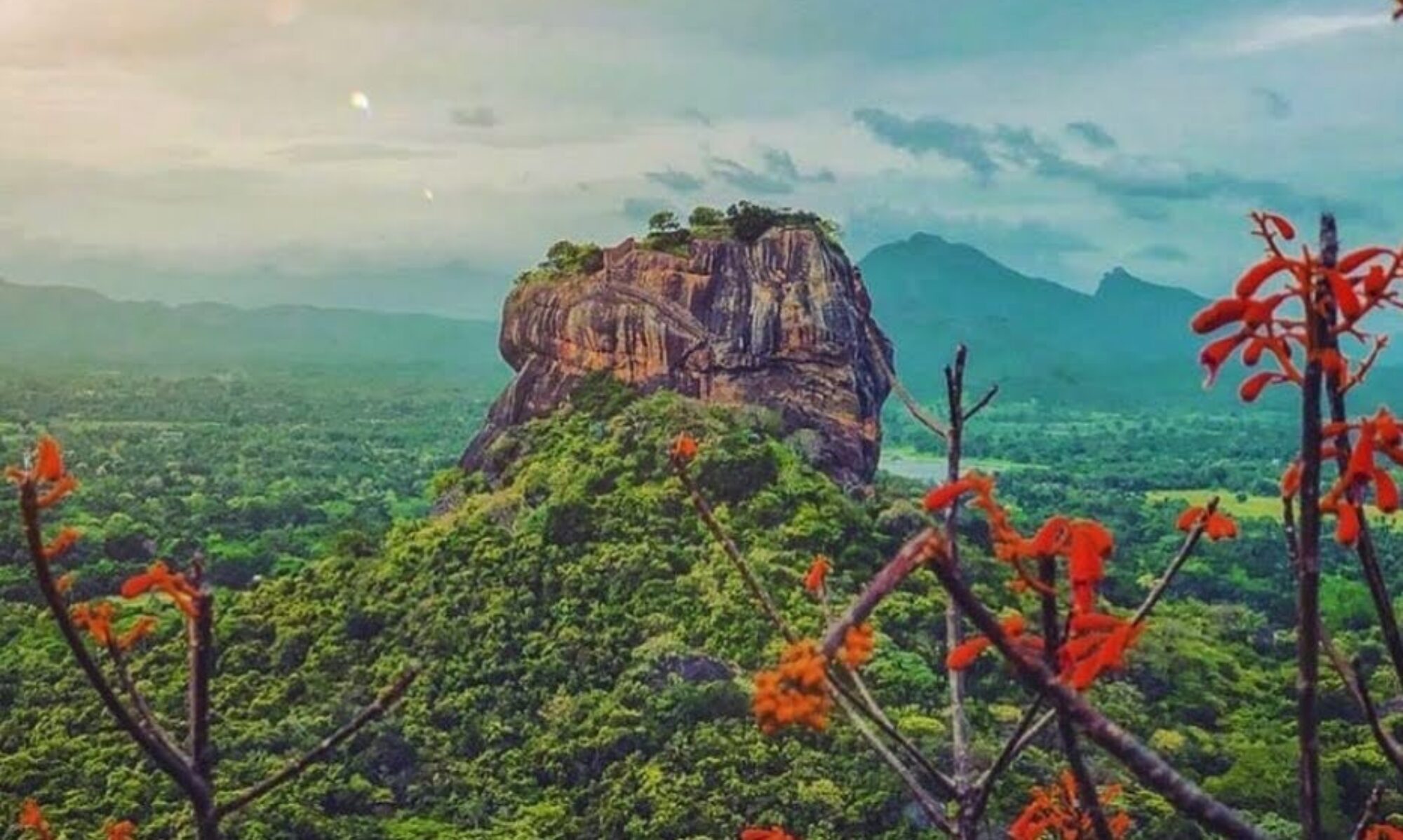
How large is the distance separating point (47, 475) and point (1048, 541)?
0.69 m

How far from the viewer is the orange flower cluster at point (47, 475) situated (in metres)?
0.97

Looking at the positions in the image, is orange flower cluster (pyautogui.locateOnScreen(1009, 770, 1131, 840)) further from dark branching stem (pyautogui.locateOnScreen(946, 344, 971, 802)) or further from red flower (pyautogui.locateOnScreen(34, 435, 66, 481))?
red flower (pyautogui.locateOnScreen(34, 435, 66, 481))

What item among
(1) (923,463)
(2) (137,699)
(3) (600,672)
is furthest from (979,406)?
(1) (923,463)

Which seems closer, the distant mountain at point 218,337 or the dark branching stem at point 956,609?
the dark branching stem at point 956,609

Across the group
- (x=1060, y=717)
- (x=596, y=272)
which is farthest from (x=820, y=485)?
(x=1060, y=717)

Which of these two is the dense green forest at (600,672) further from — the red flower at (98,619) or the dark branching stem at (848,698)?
the red flower at (98,619)

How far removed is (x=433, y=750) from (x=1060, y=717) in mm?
16906

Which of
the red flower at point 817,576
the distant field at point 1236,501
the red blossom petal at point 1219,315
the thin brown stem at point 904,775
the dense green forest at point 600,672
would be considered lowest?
the distant field at point 1236,501

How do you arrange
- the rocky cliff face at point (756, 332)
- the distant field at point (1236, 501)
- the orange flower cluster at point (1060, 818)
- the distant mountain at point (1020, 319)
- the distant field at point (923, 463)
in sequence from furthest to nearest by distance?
the distant mountain at point (1020, 319)
the distant field at point (923, 463)
the distant field at point (1236, 501)
the rocky cliff face at point (756, 332)
the orange flower cluster at point (1060, 818)

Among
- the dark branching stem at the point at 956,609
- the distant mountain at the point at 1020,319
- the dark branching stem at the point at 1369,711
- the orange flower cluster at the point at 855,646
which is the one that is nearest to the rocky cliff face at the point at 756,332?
the dark branching stem at the point at 956,609

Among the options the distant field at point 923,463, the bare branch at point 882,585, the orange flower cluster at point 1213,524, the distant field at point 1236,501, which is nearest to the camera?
the bare branch at point 882,585

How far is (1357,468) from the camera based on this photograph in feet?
3.27

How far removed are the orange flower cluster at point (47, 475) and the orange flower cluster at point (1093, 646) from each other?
0.71 meters

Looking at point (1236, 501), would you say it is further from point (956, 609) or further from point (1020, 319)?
point (1020, 319)
